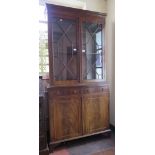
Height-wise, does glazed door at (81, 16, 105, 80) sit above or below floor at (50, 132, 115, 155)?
above

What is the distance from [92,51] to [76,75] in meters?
0.52

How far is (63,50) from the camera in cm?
230

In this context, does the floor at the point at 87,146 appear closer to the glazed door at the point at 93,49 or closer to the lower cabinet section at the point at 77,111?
the lower cabinet section at the point at 77,111

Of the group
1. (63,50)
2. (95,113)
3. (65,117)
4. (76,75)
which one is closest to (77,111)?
(65,117)

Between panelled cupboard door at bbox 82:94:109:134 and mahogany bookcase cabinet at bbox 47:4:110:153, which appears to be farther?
panelled cupboard door at bbox 82:94:109:134

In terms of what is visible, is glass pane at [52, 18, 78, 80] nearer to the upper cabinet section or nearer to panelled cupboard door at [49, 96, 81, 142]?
the upper cabinet section

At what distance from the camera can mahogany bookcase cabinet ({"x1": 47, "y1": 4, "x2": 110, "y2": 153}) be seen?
84.7 inches

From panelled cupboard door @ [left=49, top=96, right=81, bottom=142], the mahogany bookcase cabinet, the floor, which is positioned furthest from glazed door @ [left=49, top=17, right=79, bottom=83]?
the floor

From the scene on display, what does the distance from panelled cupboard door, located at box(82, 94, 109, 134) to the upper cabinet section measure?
0.32 meters

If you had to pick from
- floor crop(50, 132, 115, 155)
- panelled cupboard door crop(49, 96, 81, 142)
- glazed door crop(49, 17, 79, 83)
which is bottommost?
floor crop(50, 132, 115, 155)

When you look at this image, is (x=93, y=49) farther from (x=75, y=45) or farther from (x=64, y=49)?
(x=64, y=49)
